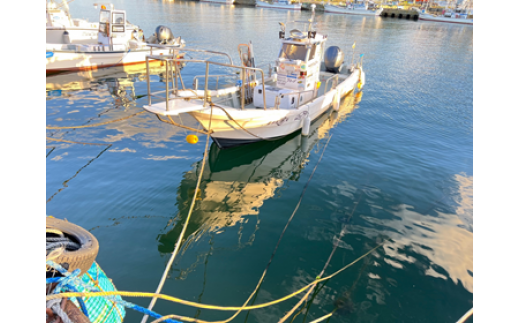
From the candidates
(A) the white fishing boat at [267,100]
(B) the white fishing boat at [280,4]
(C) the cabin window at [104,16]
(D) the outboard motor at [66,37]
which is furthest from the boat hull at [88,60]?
(B) the white fishing boat at [280,4]

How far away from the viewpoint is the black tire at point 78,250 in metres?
3.14

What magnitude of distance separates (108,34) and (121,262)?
2338 cm

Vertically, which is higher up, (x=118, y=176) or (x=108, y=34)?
(x=108, y=34)

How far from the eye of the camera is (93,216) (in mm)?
7461

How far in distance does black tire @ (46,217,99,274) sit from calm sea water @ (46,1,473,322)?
7.07 feet

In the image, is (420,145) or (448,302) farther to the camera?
(420,145)

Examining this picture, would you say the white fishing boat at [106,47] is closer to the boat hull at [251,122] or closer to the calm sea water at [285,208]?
the calm sea water at [285,208]

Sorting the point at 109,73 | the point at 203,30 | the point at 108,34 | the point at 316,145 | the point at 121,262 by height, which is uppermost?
the point at 203,30

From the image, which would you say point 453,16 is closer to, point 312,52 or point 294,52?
point 312,52

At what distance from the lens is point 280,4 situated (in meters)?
84.5

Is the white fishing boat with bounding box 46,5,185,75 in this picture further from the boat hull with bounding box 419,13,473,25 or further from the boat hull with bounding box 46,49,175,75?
the boat hull with bounding box 419,13,473,25
